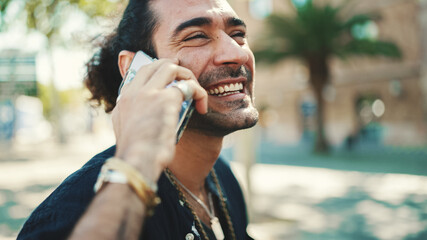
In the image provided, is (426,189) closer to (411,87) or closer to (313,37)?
(313,37)

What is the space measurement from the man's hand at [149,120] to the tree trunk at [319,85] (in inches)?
758

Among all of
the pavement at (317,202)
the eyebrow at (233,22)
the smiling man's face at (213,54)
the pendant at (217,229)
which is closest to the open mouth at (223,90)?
the smiling man's face at (213,54)

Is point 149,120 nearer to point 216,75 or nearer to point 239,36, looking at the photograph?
point 216,75

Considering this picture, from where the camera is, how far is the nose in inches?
73.0

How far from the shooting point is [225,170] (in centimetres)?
236

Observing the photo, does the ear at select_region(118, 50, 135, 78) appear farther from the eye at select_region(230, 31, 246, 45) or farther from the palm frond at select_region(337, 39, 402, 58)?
the palm frond at select_region(337, 39, 402, 58)

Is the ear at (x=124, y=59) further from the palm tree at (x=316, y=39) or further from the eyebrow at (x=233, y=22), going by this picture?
the palm tree at (x=316, y=39)

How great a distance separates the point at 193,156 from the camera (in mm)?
1958

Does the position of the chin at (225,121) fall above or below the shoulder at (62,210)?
above

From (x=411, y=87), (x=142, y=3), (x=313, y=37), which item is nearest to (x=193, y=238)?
(x=142, y=3)

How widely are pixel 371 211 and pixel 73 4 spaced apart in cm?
669

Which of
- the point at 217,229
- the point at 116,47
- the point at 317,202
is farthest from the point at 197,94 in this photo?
the point at 317,202

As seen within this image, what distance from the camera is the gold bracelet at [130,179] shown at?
3.41ft

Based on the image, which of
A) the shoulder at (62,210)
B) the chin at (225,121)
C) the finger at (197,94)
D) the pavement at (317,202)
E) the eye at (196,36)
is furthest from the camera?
the pavement at (317,202)
